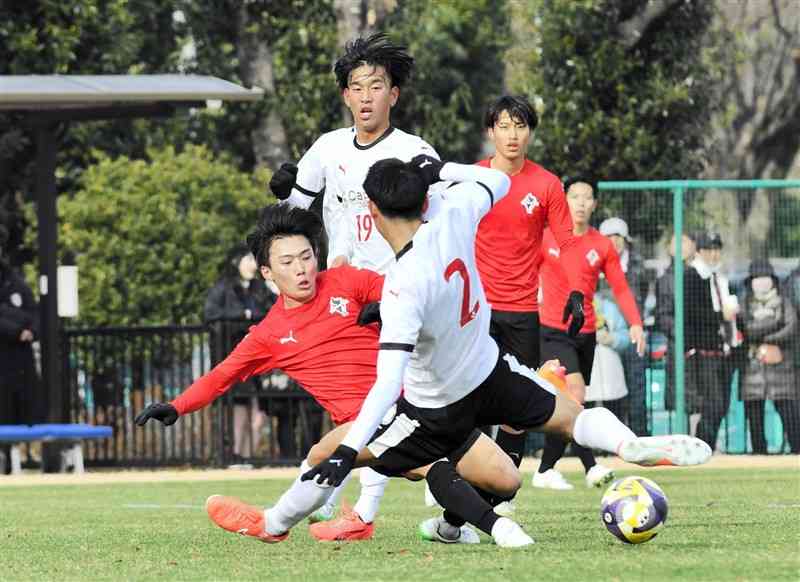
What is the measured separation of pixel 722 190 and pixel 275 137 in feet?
43.4

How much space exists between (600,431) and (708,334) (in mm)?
11234

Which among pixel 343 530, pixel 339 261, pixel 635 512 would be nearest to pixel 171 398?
pixel 339 261

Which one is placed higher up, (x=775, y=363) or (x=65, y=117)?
(x=65, y=117)

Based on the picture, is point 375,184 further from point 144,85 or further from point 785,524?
point 144,85

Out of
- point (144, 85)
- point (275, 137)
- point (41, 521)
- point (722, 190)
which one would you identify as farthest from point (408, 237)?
point (275, 137)

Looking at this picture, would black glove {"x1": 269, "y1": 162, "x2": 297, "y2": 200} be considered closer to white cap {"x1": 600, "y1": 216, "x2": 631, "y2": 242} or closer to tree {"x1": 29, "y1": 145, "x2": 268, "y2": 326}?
white cap {"x1": 600, "y1": 216, "x2": 631, "y2": 242}

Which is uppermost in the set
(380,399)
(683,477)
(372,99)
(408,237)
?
(372,99)

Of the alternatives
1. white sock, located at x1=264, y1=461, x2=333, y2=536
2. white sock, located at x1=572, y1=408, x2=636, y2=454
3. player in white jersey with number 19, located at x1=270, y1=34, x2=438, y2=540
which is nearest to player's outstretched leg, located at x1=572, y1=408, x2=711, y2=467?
white sock, located at x1=572, y1=408, x2=636, y2=454

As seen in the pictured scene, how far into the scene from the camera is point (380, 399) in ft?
26.6

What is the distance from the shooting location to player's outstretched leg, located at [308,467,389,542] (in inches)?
390

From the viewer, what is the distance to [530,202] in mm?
12508

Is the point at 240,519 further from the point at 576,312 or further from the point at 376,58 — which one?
the point at 576,312

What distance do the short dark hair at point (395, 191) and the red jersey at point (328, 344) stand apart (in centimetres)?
131

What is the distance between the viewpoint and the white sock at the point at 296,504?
8.84m
